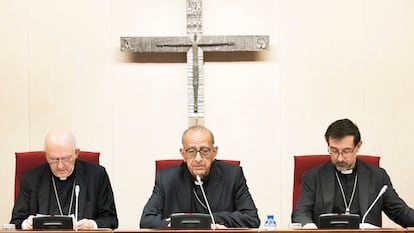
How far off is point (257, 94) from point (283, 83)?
0.21 metres

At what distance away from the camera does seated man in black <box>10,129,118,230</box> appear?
4.13m

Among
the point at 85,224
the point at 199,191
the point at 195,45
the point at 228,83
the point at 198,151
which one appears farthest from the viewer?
the point at 228,83

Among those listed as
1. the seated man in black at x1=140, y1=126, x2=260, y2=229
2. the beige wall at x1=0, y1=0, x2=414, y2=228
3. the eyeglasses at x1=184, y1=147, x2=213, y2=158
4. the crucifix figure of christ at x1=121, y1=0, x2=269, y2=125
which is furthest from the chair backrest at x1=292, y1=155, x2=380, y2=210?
the crucifix figure of christ at x1=121, y1=0, x2=269, y2=125

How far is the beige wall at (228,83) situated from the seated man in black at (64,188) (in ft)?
3.26

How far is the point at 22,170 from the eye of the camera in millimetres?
4438

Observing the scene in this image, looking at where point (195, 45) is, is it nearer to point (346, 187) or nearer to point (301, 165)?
point (301, 165)

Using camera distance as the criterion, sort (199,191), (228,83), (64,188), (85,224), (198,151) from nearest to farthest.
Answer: (85,224) < (198,151) < (199,191) < (64,188) < (228,83)

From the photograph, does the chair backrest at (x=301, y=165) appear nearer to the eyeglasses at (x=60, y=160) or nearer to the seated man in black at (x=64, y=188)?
the seated man in black at (x=64, y=188)

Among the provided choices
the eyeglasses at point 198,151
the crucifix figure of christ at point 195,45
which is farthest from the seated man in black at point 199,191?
the crucifix figure of christ at point 195,45

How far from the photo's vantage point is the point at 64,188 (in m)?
4.38

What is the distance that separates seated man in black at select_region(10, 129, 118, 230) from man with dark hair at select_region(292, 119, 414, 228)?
3.86ft

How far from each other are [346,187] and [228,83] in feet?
4.59

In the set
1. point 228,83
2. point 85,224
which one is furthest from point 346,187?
point 85,224

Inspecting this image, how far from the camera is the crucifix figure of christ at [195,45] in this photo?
5.16 metres
